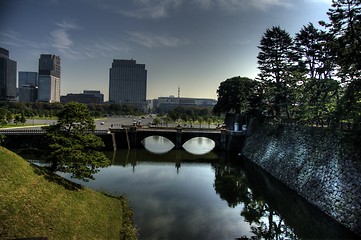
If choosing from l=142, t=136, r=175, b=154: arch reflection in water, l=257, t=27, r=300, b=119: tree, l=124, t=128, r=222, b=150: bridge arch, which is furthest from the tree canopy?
l=142, t=136, r=175, b=154: arch reflection in water

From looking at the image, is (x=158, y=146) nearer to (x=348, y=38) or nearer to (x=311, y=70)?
(x=311, y=70)

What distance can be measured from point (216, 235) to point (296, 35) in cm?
3575

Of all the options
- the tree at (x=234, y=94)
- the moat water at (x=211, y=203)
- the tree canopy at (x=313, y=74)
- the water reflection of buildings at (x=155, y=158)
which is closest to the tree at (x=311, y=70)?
the tree canopy at (x=313, y=74)

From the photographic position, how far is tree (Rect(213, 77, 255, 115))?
242 feet

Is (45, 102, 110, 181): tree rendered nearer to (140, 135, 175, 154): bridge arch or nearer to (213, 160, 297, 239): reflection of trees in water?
(213, 160, 297, 239): reflection of trees in water

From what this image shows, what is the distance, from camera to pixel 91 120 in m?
20.2

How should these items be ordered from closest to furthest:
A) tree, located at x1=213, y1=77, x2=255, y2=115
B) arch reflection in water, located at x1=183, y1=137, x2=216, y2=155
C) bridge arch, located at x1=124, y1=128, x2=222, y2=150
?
bridge arch, located at x1=124, y1=128, x2=222, y2=150 → arch reflection in water, located at x1=183, y1=137, x2=216, y2=155 → tree, located at x1=213, y1=77, x2=255, y2=115

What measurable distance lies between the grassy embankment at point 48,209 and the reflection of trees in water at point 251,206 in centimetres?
968

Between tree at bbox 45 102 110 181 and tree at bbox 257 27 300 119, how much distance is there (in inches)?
1193

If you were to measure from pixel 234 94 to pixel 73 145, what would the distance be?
61326mm

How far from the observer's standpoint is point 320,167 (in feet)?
85.2

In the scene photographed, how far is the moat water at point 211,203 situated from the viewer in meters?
20.1

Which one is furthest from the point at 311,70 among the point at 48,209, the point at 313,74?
the point at 48,209

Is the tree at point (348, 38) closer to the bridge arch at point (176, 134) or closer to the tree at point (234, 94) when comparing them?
the bridge arch at point (176, 134)
